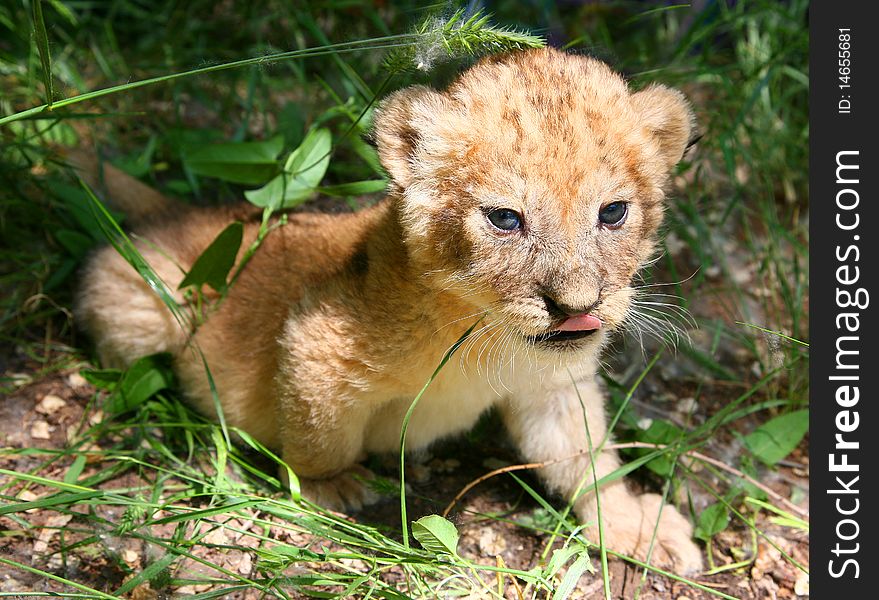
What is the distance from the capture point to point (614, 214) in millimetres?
2898

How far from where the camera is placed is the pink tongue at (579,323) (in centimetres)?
278

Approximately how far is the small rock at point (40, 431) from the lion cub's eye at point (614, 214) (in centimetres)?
272

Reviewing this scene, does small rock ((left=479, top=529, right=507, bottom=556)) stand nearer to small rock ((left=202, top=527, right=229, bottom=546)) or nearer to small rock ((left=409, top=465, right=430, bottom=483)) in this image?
small rock ((left=409, top=465, right=430, bottom=483))

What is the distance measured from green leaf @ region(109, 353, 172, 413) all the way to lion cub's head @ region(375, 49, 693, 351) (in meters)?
1.62

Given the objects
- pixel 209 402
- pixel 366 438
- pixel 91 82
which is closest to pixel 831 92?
pixel 366 438

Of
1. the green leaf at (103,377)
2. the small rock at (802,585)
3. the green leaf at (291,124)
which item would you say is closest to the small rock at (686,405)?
the small rock at (802,585)

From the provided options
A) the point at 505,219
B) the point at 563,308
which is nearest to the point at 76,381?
the point at 505,219

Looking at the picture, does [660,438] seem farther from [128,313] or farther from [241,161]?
[128,313]

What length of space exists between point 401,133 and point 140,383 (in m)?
1.79

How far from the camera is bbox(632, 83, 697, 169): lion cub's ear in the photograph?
10.2 feet

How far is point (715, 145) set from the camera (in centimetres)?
506

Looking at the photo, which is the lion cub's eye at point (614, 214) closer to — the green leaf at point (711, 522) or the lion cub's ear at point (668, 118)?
the lion cub's ear at point (668, 118)

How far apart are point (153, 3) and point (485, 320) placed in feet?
13.7

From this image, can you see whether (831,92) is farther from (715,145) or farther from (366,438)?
(366,438)
